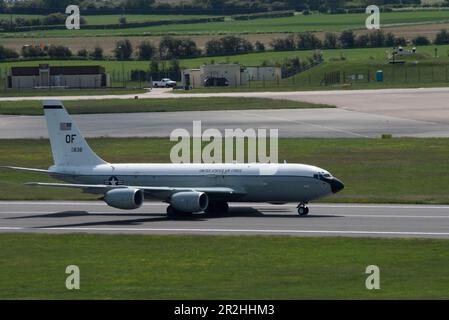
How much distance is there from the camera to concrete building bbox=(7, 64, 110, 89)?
178 meters

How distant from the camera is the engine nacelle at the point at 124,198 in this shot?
2283 inches

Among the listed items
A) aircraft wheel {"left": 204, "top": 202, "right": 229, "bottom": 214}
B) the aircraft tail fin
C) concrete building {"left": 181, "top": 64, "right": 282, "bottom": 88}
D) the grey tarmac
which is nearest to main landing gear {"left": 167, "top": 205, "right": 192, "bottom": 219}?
aircraft wheel {"left": 204, "top": 202, "right": 229, "bottom": 214}

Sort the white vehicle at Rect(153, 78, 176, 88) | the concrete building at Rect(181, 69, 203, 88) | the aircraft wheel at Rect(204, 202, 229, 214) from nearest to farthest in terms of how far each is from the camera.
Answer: the aircraft wheel at Rect(204, 202, 229, 214), the concrete building at Rect(181, 69, 203, 88), the white vehicle at Rect(153, 78, 176, 88)

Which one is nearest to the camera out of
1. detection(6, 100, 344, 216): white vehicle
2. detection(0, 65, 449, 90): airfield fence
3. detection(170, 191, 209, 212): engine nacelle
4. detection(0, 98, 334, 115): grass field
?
detection(170, 191, 209, 212): engine nacelle

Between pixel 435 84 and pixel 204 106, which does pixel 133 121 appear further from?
pixel 435 84

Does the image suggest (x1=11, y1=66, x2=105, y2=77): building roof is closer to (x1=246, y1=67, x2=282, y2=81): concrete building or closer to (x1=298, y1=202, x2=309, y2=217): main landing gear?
(x1=246, y1=67, x2=282, y2=81): concrete building

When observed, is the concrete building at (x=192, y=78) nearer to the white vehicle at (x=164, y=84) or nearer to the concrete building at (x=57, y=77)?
the white vehicle at (x=164, y=84)

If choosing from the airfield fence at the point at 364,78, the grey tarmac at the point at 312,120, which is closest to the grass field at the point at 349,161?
the grey tarmac at the point at 312,120

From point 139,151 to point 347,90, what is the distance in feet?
220

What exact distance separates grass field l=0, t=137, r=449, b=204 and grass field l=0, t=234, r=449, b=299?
1733cm

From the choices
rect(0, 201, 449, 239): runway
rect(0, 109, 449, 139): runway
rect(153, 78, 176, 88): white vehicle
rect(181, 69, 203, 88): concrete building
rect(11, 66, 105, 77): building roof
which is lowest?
rect(0, 201, 449, 239): runway

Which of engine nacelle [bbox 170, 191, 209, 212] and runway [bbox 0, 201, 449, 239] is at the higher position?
engine nacelle [bbox 170, 191, 209, 212]
